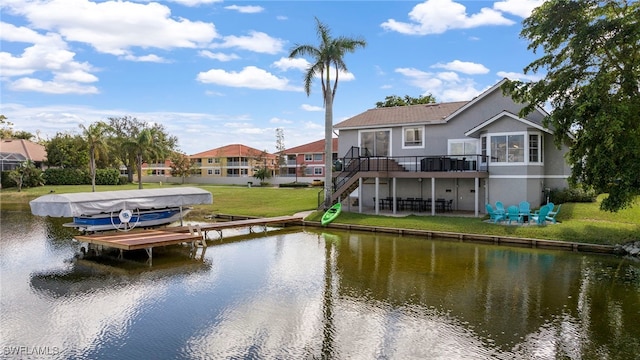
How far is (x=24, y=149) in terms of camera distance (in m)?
60.3

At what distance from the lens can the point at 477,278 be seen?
44.0ft

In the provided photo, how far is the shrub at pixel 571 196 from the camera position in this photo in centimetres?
2389

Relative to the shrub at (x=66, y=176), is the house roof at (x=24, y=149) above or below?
above

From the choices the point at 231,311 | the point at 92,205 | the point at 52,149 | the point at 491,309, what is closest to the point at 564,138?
the point at 491,309

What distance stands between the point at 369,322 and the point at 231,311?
10.6 ft

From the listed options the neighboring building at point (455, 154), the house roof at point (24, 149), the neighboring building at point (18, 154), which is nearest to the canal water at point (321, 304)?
the neighboring building at point (455, 154)

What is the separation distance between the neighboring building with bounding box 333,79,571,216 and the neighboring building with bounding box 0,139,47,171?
45546 millimetres

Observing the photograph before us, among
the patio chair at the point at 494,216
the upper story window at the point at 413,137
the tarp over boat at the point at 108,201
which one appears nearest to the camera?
the tarp over boat at the point at 108,201

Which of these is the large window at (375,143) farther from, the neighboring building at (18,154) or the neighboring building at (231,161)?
the neighboring building at (18,154)

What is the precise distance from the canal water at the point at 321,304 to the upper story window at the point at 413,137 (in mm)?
11848

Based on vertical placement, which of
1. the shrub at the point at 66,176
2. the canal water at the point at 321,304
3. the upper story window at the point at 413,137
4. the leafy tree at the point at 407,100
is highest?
the leafy tree at the point at 407,100

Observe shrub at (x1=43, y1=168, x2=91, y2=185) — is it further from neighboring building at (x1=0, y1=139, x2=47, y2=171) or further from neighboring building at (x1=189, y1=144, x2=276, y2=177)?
neighboring building at (x1=189, y1=144, x2=276, y2=177)

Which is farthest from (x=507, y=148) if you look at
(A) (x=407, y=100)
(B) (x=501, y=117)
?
(A) (x=407, y=100)

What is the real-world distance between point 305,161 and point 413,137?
39.4 m
